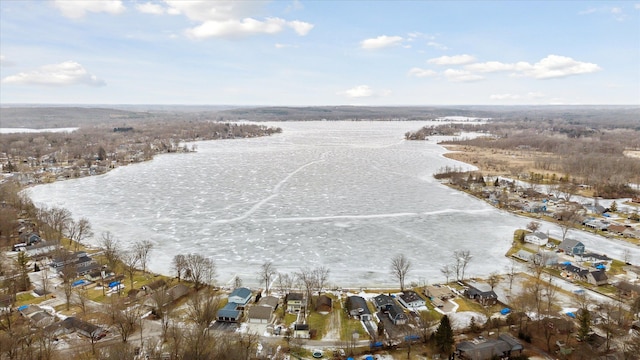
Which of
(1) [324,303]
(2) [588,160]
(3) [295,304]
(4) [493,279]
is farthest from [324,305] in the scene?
(2) [588,160]

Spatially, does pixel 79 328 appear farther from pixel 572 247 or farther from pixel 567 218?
pixel 567 218

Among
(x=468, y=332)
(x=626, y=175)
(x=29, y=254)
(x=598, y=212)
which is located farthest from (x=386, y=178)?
(x=29, y=254)

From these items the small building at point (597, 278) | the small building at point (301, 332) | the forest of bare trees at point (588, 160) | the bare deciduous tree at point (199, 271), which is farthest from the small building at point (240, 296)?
the forest of bare trees at point (588, 160)

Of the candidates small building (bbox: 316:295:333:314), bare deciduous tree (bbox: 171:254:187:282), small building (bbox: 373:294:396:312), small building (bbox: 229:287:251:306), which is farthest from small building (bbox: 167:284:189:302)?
small building (bbox: 373:294:396:312)

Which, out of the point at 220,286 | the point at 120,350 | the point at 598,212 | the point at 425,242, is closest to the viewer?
the point at 120,350

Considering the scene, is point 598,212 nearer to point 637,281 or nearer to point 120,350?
point 637,281

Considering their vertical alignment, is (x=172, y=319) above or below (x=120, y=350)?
below
